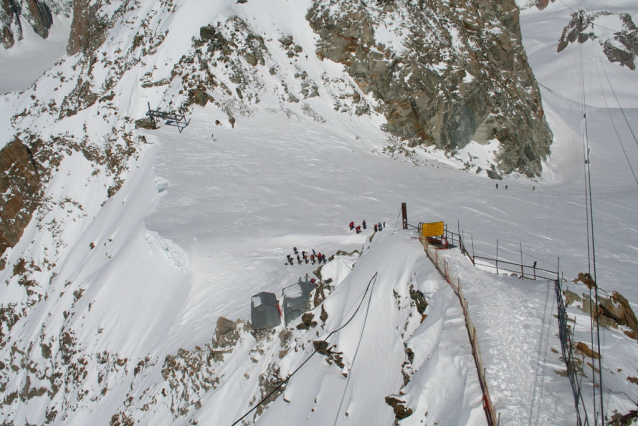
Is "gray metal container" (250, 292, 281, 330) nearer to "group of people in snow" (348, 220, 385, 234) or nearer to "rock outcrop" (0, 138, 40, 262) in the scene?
"group of people in snow" (348, 220, 385, 234)

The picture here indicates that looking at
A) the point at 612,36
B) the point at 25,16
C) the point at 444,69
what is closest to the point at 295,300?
the point at 444,69

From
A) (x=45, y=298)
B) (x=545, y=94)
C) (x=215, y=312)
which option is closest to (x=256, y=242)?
(x=215, y=312)

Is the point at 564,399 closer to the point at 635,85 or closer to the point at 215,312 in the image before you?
the point at 215,312

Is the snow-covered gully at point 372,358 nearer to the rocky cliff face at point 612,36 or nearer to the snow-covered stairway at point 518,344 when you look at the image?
the snow-covered stairway at point 518,344

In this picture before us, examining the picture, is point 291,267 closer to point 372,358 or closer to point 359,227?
point 359,227

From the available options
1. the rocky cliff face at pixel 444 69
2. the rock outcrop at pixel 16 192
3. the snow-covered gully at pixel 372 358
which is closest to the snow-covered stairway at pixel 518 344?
the snow-covered gully at pixel 372 358

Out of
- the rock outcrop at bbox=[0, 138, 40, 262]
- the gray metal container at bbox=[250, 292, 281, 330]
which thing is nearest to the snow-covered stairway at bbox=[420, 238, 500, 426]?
the gray metal container at bbox=[250, 292, 281, 330]
